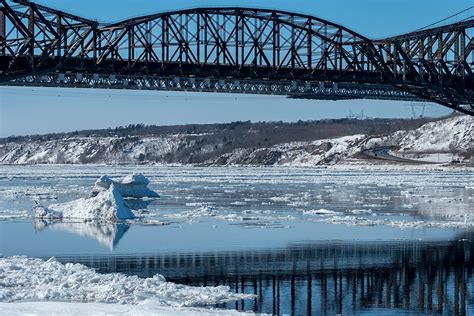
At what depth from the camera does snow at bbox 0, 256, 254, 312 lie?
18906 millimetres

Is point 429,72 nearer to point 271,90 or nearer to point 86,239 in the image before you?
point 271,90

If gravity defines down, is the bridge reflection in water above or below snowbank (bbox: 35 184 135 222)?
below

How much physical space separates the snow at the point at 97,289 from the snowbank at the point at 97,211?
15.4m

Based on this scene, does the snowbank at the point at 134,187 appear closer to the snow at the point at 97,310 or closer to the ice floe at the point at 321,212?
the ice floe at the point at 321,212

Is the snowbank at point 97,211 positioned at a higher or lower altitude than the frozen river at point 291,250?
higher

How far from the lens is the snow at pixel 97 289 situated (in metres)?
18.9

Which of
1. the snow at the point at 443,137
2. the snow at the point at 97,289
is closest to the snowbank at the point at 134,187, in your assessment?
the snow at the point at 97,289

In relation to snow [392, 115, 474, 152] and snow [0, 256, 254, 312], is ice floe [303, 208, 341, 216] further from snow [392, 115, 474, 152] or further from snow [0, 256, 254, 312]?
snow [392, 115, 474, 152]

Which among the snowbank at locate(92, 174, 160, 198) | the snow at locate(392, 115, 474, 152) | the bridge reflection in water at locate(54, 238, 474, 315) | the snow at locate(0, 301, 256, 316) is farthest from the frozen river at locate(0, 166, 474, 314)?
the snow at locate(392, 115, 474, 152)

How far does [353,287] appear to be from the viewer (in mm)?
21391

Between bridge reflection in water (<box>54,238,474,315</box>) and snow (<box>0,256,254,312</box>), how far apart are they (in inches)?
33.4

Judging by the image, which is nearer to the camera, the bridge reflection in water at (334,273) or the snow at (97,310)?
the snow at (97,310)

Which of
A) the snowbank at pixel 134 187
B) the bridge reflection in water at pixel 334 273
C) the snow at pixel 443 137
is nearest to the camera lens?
the bridge reflection in water at pixel 334 273

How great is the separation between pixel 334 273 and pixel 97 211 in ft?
56.7
